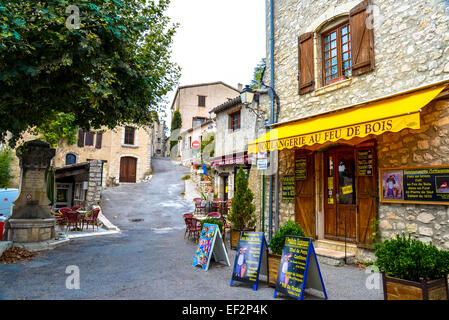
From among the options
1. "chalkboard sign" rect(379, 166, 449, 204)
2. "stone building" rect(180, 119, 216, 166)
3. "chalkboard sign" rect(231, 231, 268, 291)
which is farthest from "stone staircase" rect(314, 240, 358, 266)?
"stone building" rect(180, 119, 216, 166)

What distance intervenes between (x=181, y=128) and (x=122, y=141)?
32.4 feet

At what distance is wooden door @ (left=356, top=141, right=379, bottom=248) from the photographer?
19.6ft

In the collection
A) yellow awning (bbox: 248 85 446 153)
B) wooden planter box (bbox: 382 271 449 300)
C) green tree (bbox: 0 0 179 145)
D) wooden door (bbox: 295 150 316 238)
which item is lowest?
wooden planter box (bbox: 382 271 449 300)

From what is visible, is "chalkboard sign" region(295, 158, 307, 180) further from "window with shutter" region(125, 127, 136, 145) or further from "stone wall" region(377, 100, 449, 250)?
"window with shutter" region(125, 127, 136, 145)

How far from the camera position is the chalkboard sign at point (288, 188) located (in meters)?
7.93

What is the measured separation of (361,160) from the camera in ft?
20.7

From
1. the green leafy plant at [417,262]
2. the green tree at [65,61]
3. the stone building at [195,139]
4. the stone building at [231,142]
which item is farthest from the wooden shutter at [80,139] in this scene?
the green leafy plant at [417,262]

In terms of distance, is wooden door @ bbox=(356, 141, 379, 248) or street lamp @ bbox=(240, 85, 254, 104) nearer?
wooden door @ bbox=(356, 141, 379, 248)

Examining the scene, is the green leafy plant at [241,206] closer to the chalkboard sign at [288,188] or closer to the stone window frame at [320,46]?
the chalkboard sign at [288,188]

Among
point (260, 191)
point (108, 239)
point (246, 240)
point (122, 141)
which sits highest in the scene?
point (122, 141)

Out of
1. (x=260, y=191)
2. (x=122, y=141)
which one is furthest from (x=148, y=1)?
(x=122, y=141)

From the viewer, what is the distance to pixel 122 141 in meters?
25.9

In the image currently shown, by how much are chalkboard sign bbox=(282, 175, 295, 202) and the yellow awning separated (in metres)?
1.29
